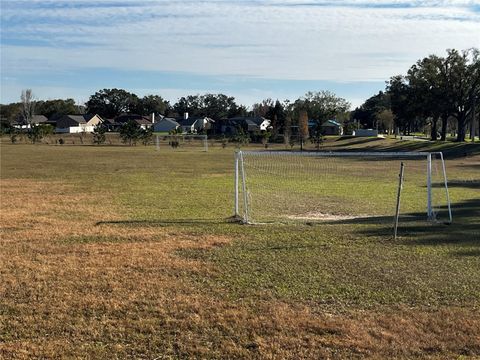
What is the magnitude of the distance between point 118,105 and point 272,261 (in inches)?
5480

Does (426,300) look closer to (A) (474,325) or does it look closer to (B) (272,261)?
(A) (474,325)

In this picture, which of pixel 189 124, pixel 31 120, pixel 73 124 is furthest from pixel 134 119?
pixel 31 120

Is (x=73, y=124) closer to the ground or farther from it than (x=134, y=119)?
closer to the ground

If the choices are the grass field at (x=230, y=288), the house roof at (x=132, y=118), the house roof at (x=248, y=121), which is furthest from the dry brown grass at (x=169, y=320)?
the house roof at (x=132, y=118)

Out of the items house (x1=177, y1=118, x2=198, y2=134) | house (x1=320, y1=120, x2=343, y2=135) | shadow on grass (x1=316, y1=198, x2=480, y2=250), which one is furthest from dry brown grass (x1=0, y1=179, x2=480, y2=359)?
house (x1=177, y1=118, x2=198, y2=134)

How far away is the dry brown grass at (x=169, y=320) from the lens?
15.1 ft

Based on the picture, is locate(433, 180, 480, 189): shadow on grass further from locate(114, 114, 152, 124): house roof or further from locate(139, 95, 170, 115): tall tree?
locate(139, 95, 170, 115): tall tree

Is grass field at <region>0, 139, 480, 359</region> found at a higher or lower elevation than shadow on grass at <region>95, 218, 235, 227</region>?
lower

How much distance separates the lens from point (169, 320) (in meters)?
5.29

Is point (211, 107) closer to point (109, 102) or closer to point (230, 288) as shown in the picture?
point (109, 102)

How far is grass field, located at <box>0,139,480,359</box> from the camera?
15.6ft

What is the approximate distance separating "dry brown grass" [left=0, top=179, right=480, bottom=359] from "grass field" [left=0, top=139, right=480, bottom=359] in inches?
0.6

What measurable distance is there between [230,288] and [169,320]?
52.1 inches

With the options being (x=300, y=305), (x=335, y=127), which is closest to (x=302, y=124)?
(x=335, y=127)
